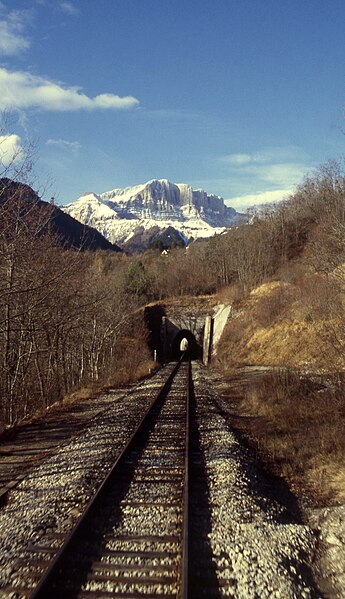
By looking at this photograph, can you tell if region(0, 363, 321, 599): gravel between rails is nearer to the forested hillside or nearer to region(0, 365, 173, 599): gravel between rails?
region(0, 365, 173, 599): gravel between rails

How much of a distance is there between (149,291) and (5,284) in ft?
211

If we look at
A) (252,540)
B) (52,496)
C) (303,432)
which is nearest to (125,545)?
(252,540)

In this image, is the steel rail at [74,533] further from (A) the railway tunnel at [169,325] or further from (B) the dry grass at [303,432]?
(A) the railway tunnel at [169,325]

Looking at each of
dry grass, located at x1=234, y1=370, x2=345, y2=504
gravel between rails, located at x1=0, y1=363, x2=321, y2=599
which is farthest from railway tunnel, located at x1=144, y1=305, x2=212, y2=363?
gravel between rails, located at x1=0, y1=363, x2=321, y2=599

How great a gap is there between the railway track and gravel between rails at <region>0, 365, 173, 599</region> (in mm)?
192

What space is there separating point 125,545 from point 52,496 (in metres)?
2.12

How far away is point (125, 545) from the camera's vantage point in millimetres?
5668

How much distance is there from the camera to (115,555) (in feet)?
17.7

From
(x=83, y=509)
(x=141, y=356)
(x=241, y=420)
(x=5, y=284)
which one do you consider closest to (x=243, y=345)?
(x=141, y=356)

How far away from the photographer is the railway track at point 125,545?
4.70 meters

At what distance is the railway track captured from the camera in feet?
15.4

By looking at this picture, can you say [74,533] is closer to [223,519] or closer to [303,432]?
[223,519]

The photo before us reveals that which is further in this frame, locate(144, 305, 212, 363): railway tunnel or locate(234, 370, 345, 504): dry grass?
locate(144, 305, 212, 363): railway tunnel

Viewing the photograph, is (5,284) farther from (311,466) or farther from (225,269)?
(225,269)
